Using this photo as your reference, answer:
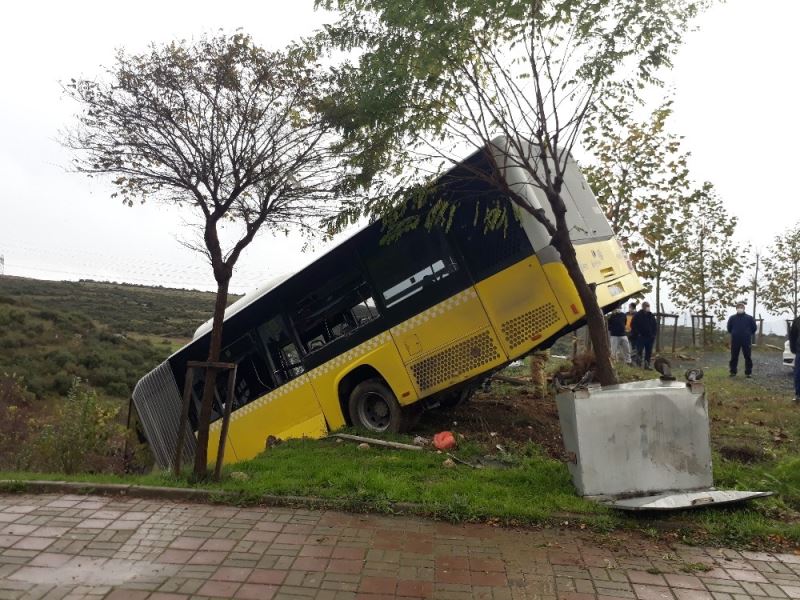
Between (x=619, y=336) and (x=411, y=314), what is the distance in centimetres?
922

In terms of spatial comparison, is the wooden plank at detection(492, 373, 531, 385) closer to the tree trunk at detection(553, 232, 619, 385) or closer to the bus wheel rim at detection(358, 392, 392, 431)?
the bus wheel rim at detection(358, 392, 392, 431)

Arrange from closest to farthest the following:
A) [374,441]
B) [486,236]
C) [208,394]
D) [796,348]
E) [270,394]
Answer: [208,394], [486,236], [374,441], [270,394], [796,348]

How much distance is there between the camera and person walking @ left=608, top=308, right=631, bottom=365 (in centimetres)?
1508

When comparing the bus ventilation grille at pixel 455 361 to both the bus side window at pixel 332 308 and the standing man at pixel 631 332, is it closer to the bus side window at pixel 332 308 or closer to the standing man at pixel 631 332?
the bus side window at pixel 332 308

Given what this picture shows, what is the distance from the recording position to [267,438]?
939 centimetres

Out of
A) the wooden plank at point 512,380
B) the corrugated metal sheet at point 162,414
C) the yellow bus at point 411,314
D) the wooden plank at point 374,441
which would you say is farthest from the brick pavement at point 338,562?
the wooden plank at point 512,380

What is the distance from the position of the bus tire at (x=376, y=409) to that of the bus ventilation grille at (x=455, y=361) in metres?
0.56

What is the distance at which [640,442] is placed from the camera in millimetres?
5211

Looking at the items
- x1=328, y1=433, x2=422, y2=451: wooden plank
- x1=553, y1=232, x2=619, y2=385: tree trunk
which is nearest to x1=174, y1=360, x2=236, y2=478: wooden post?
x1=328, y1=433, x2=422, y2=451: wooden plank

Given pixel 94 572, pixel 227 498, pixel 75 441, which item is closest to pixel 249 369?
pixel 75 441

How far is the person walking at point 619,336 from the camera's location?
15.1 meters

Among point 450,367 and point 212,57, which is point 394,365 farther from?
point 212,57

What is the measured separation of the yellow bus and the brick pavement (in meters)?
2.97

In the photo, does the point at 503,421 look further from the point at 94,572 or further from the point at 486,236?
the point at 94,572
